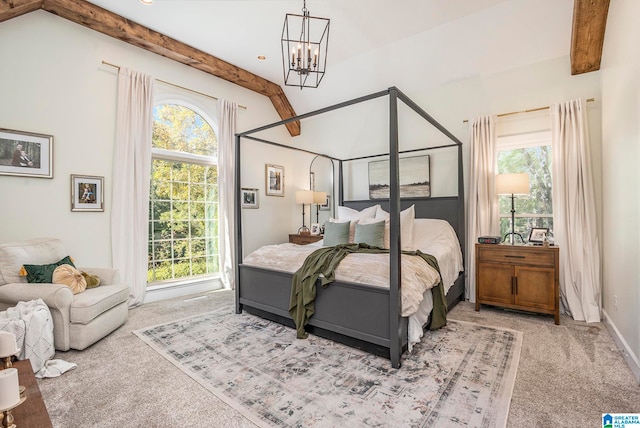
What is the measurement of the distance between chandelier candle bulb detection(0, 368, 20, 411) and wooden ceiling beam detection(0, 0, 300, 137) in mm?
3548

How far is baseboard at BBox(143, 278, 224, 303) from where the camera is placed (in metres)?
4.22

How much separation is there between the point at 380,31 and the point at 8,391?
4.41 m

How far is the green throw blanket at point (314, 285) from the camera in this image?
2.81 meters

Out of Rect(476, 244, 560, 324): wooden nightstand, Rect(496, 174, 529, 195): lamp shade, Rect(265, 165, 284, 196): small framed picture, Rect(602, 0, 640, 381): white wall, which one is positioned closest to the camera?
Rect(602, 0, 640, 381): white wall

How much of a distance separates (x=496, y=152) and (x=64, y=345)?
16.2 ft

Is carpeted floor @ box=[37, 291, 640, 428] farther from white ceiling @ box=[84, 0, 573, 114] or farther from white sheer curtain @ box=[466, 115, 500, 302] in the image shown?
white ceiling @ box=[84, 0, 573, 114]

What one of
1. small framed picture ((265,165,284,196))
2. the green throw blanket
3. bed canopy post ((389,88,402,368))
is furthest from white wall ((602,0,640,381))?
small framed picture ((265,165,284,196))

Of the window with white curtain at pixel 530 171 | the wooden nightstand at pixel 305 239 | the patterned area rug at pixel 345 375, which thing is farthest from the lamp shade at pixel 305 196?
the window with white curtain at pixel 530 171

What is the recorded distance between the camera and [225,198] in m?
4.85

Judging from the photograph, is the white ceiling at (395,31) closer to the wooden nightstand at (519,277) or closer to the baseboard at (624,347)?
the wooden nightstand at (519,277)

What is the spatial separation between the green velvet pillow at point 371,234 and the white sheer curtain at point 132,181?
2.78 m

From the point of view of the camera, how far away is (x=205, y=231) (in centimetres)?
494

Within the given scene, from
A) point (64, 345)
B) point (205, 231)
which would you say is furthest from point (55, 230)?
point (205, 231)

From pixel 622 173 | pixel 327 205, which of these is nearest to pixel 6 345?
pixel 622 173
